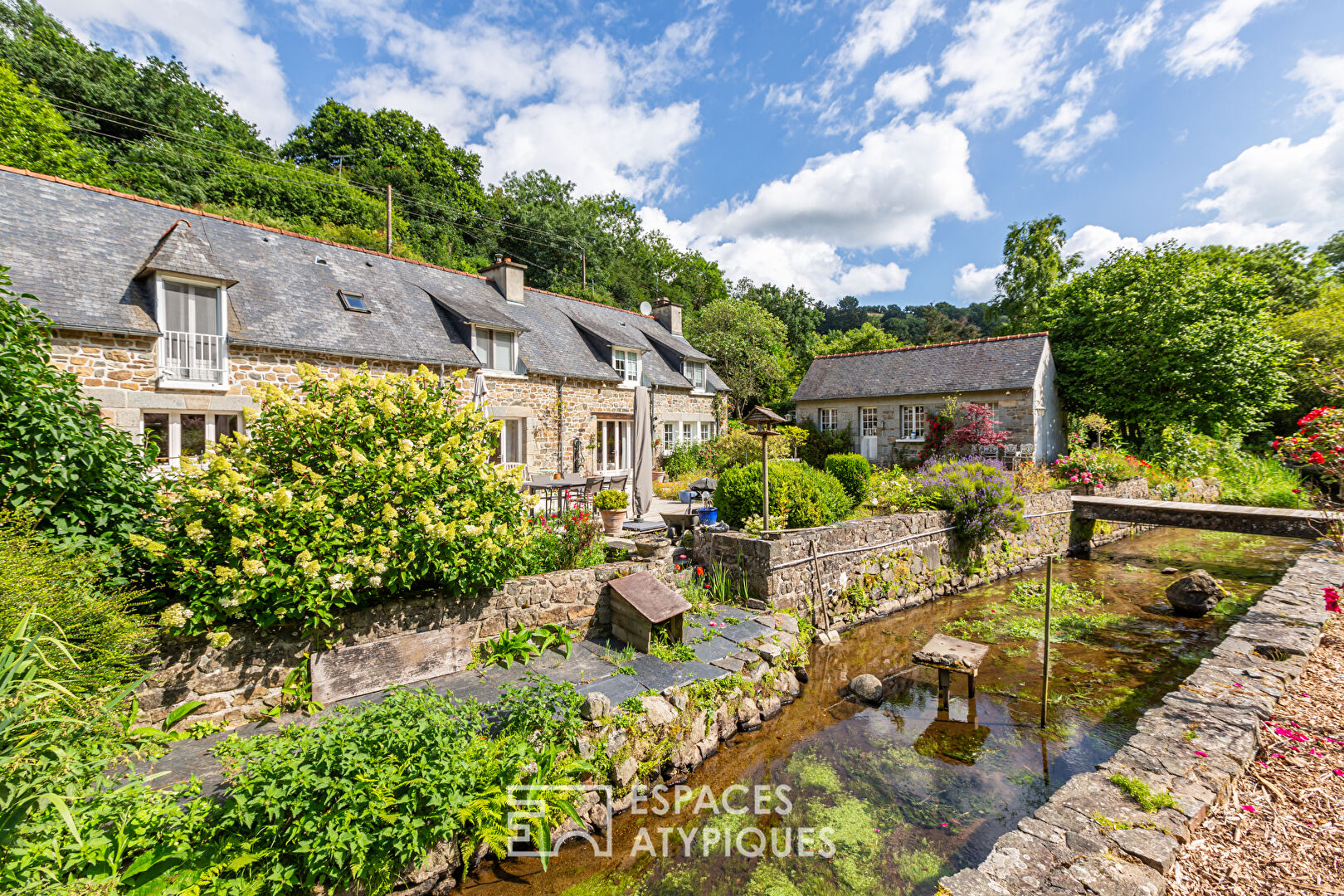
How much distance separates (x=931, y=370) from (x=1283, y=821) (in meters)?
20.1

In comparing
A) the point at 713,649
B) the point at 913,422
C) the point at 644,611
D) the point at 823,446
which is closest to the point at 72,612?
the point at 644,611

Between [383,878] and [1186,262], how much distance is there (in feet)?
95.4

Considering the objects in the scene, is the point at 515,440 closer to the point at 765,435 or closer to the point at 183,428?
the point at 183,428

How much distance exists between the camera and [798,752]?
18.3 feet

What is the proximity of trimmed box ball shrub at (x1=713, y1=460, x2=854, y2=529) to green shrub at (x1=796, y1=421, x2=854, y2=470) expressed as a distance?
11.4 metres

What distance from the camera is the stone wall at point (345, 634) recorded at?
174 inches

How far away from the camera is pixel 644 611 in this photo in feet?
20.4

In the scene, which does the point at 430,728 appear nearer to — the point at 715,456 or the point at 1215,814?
the point at 1215,814

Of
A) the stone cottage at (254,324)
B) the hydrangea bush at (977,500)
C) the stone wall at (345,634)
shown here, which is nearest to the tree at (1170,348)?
the hydrangea bush at (977,500)

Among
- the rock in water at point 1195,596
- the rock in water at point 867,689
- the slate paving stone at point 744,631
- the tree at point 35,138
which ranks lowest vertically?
the rock in water at point 867,689

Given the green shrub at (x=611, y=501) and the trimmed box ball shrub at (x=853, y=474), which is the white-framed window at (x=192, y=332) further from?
the trimmed box ball shrub at (x=853, y=474)

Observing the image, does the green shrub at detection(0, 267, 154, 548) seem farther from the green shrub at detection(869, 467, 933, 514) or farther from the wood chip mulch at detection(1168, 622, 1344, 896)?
the green shrub at detection(869, 467, 933, 514)

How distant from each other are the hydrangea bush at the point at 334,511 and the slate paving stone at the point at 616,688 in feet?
5.25

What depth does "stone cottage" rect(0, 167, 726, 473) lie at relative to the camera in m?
9.66
